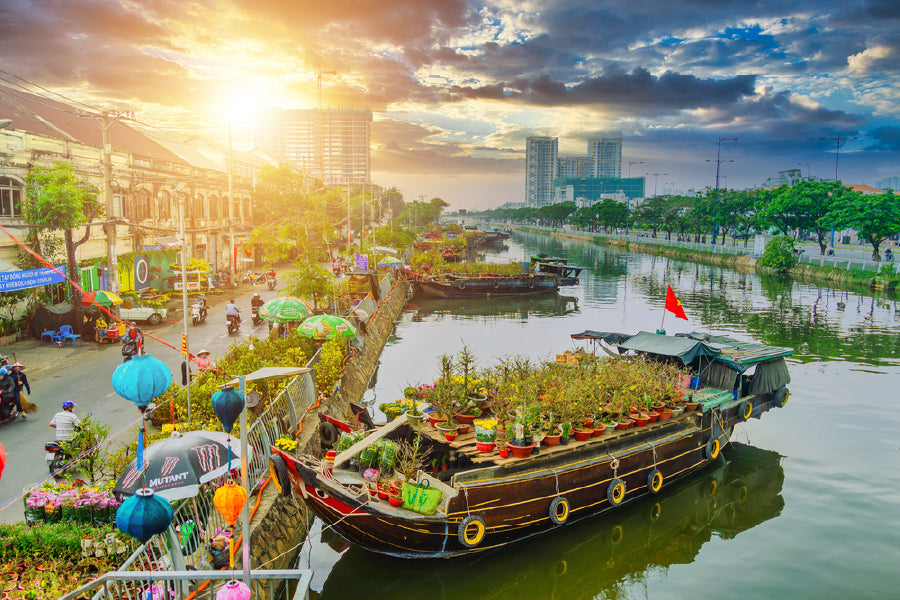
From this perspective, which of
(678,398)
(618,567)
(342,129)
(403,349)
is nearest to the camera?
(618,567)

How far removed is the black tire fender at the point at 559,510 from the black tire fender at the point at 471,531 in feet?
5.69

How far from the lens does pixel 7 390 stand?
14.1 m

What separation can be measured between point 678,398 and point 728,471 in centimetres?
369

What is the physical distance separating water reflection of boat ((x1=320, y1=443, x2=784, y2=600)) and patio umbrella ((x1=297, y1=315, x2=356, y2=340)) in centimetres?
833

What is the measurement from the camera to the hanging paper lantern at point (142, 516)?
A: 21.6ft

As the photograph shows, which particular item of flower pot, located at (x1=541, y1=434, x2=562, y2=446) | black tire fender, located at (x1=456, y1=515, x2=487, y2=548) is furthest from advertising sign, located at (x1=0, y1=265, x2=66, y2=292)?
flower pot, located at (x1=541, y1=434, x2=562, y2=446)

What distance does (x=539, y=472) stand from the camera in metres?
12.3

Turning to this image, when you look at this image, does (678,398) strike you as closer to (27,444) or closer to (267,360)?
(267,360)

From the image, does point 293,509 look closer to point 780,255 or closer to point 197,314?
point 197,314

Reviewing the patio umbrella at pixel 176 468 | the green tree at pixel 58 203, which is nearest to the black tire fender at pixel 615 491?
the patio umbrella at pixel 176 468

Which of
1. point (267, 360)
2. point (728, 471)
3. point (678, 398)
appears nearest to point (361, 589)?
point (267, 360)

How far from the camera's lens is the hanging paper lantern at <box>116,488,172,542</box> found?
659cm

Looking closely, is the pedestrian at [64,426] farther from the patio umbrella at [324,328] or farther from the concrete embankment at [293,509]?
the patio umbrella at [324,328]

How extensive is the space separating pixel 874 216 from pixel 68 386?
67788 millimetres
